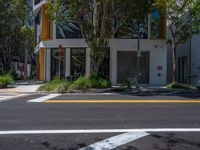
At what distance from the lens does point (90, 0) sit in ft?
88.3

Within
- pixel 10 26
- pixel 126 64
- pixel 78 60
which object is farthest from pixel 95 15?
pixel 10 26

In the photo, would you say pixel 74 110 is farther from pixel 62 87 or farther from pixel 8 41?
pixel 8 41

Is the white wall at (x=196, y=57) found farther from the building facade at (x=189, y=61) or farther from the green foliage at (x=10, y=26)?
the green foliage at (x=10, y=26)

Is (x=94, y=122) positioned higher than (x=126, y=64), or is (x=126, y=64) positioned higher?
(x=126, y=64)

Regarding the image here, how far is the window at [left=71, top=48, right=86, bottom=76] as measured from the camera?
108 feet

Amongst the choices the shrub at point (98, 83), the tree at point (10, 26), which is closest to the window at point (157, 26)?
the shrub at point (98, 83)

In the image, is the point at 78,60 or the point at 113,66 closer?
the point at 113,66

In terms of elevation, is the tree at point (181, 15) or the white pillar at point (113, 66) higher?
the tree at point (181, 15)

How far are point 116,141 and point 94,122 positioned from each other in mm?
2577

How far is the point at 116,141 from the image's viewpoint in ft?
28.4

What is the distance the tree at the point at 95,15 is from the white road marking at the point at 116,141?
60.6ft

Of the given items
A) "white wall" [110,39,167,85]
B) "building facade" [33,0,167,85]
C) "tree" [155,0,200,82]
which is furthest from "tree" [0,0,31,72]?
"tree" [155,0,200,82]

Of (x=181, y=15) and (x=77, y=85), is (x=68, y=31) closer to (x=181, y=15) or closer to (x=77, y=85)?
(x=77, y=85)

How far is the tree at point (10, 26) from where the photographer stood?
42.8 meters
